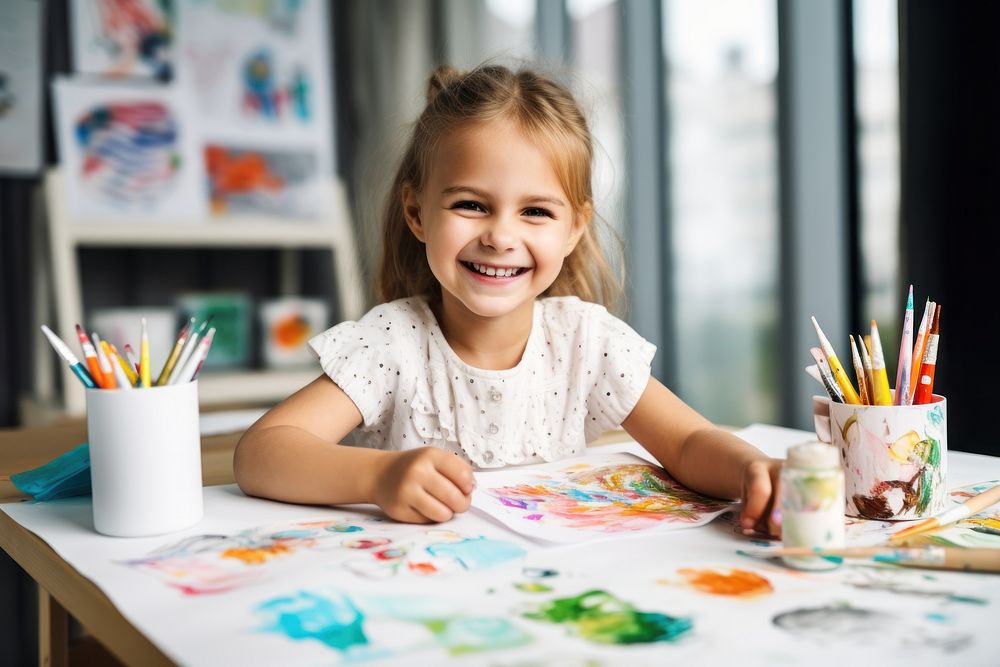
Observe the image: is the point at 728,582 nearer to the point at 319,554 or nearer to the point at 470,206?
the point at 319,554

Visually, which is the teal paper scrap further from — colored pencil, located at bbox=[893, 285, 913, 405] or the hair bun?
colored pencil, located at bbox=[893, 285, 913, 405]

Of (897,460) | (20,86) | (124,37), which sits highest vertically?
(124,37)

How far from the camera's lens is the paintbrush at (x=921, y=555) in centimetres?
53

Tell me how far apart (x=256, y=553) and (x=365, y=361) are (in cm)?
34

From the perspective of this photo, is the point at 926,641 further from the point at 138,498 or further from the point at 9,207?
the point at 9,207

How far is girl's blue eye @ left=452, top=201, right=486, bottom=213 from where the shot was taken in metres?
0.89

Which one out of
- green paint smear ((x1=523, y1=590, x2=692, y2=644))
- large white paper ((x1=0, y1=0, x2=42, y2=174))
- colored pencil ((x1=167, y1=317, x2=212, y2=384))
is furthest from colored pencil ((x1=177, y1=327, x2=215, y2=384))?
large white paper ((x1=0, y1=0, x2=42, y2=174))

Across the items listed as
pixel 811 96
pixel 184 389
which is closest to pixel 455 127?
pixel 184 389

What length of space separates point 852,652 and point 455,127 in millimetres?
653

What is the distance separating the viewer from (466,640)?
1.44 feet

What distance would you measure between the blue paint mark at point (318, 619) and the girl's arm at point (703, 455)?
306 millimetres

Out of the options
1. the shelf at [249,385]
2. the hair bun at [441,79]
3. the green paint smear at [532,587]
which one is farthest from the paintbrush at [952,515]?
the shelf at [249,385]

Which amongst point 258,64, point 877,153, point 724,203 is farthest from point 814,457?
point 258,64

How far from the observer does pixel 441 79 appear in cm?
103
